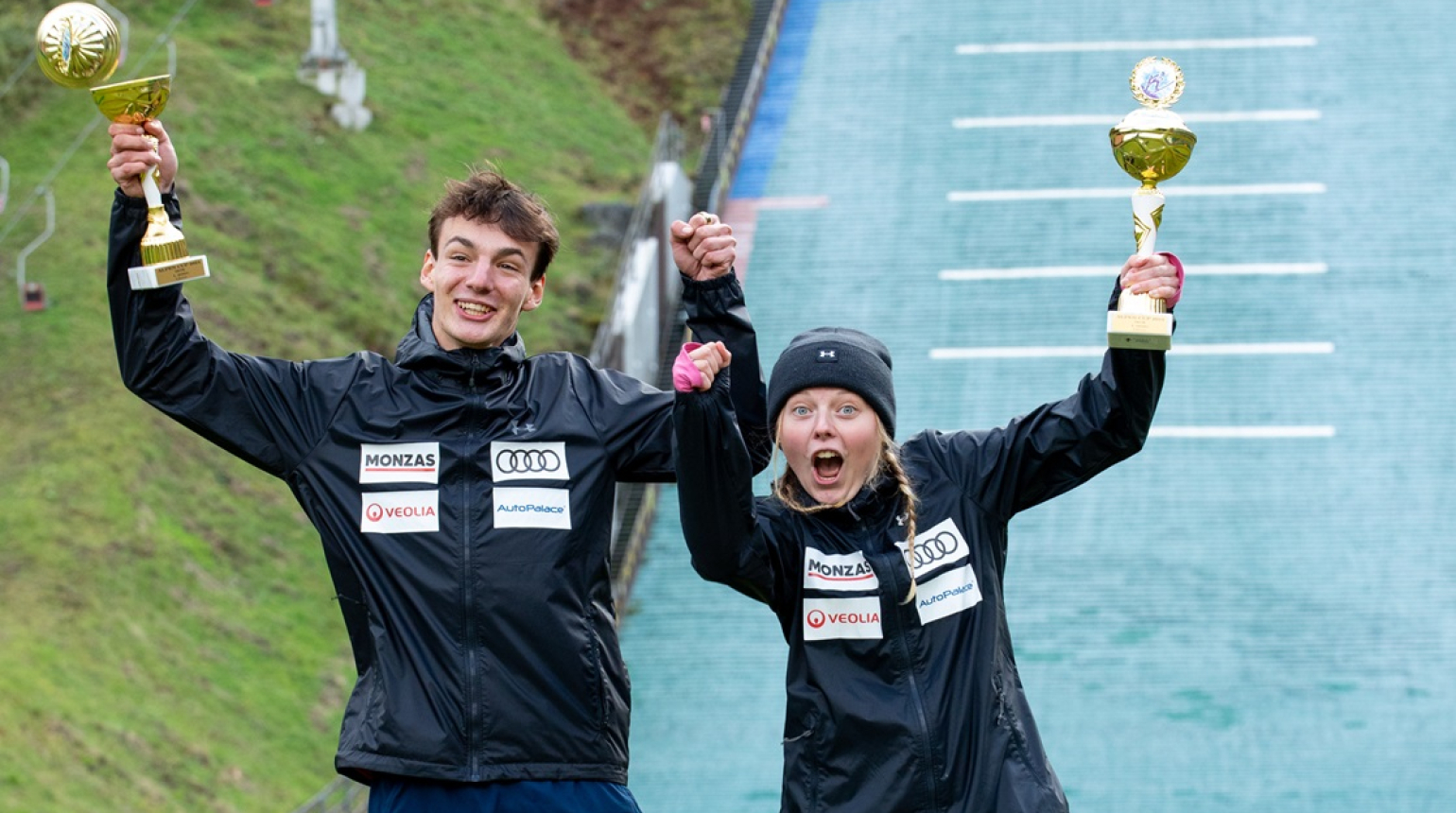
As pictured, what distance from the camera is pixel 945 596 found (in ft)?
13.8

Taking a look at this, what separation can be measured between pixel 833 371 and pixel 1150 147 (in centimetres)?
79

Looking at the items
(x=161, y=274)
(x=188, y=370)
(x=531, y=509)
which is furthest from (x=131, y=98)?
(x=531, y=509)

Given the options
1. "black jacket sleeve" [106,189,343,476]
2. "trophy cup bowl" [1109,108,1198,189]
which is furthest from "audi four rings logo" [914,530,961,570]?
"black jacket sleeve" [106,189,343,476]

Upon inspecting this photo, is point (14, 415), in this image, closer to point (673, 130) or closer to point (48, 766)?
point (48, 766)

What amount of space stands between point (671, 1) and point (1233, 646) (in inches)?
526

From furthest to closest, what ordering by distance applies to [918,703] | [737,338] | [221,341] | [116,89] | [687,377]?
[221,341] → [737,338] → [116,89] → [918,703] → [687,377]

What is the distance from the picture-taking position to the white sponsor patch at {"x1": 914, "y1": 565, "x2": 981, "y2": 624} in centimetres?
419

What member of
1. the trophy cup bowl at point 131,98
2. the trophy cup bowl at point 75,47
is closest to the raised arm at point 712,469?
the trophy cup bowl at point 131,98

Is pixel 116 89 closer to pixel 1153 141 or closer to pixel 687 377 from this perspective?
pixel 687 377

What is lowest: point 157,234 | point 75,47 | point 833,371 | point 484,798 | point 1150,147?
point 484,798

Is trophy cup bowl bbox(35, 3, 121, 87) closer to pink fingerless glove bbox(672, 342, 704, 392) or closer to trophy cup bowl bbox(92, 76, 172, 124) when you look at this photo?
trophy cup bowl bbox(92, 76, 172, 124)

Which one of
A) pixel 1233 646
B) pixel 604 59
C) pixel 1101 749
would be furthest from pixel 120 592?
pixel 604 59

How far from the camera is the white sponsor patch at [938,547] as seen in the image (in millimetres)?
4211

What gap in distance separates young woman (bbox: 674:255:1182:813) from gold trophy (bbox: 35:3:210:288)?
1053 millimetres
